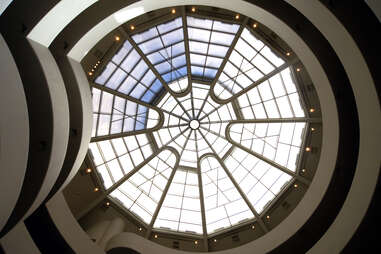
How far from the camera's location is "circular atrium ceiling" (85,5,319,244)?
1512cm

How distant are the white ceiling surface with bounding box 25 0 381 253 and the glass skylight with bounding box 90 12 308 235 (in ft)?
9.97

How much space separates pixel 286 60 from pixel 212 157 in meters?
8.99

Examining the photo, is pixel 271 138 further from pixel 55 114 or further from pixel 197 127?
pixel 55 114

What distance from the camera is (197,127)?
62.3 ft

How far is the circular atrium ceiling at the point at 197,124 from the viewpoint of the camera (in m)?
15.1

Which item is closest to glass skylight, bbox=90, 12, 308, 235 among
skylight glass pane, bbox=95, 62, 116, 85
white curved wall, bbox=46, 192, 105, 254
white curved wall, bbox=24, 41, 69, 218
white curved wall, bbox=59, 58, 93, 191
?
skylight glass pane, bbox=95, 62, 116, 85

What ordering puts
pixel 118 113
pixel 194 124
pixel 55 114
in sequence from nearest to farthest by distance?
pixel 55 114, pixel 118 113, pixel 194 124

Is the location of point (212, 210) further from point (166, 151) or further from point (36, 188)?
point (36, 188)

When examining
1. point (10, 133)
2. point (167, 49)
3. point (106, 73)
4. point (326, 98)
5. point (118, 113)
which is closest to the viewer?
point (10, 133)

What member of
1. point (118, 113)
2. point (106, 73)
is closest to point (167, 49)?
point (106, 73)

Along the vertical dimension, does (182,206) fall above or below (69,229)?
above

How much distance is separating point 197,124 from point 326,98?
943cm

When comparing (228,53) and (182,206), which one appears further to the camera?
(182,206)

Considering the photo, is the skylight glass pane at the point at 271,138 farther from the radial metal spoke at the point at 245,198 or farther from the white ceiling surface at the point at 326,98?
the white ceiling surface at the point at 326,98
